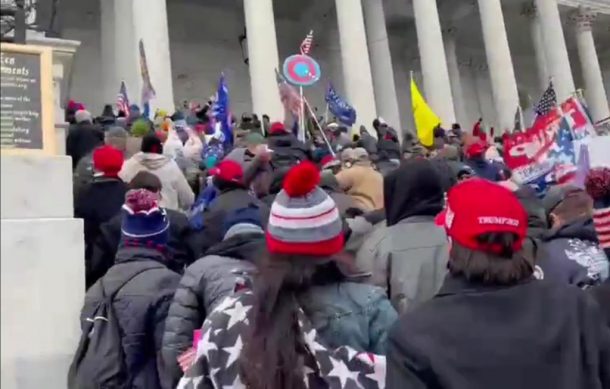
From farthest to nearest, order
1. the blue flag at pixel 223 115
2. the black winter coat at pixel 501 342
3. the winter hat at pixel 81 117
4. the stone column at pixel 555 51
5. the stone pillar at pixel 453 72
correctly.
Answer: the stone pillar at pixel 453 72
the stone column at pixel 555 51
the blue flag at pixel 223 115
the winter hat at pixel 81 117
the black winter coat at pixel 501 342

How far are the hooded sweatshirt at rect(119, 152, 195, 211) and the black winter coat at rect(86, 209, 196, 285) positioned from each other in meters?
1.99

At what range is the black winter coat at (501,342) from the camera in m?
2.93

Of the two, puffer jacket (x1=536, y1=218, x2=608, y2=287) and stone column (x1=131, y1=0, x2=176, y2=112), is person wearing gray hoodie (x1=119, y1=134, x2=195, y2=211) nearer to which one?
puffer jacket (x1=536, y1=218, x2=608, y2=287)

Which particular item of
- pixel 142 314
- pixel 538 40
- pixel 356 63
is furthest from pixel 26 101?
pixel 538 40

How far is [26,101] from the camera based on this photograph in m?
5.00

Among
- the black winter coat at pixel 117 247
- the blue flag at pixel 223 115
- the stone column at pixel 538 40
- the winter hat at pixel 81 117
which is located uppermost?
the stone column at pixel 538 40

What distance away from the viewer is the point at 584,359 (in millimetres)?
3025

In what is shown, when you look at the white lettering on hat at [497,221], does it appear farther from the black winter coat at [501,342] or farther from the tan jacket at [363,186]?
the tan jacket at [363,186]

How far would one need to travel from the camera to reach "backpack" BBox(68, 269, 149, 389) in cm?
456

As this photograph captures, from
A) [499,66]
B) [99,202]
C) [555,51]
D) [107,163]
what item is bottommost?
[99,202]

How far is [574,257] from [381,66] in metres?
27.8

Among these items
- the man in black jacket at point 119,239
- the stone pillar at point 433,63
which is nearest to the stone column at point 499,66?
the stone pillar at point 433,63

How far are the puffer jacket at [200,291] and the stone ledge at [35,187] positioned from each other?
105cm

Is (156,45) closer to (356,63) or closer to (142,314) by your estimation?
(356,63)
